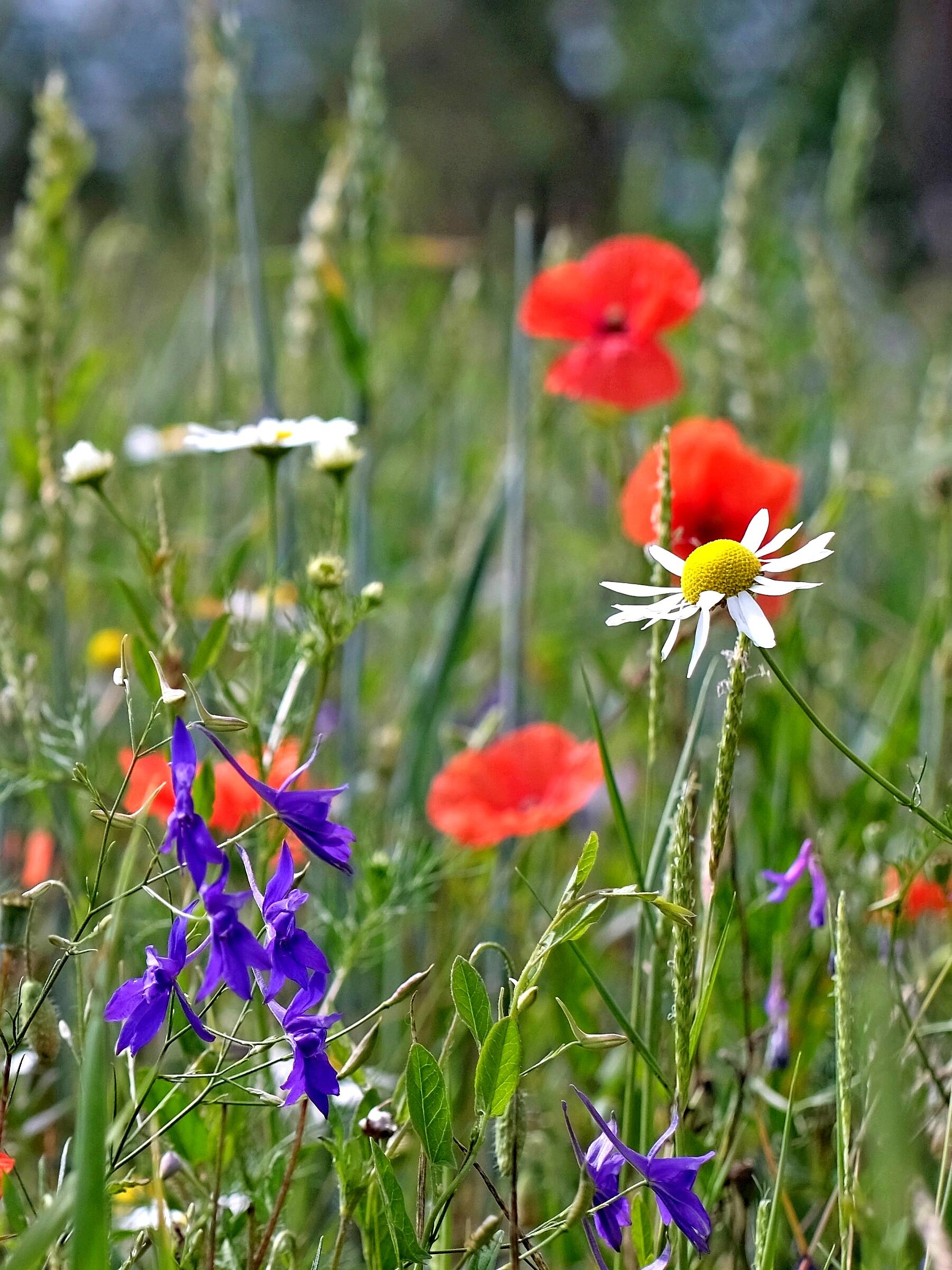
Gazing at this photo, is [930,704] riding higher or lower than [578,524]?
higher

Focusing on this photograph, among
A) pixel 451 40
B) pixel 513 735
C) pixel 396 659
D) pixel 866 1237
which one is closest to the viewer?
pixel 866 1237

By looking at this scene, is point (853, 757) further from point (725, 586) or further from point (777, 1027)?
point (777, 1027)

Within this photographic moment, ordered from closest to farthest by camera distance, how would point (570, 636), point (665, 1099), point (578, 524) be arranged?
point (665, 1099)
point (570, 636)
point (578, 524)

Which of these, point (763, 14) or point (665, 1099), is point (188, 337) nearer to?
point (665, 1099)

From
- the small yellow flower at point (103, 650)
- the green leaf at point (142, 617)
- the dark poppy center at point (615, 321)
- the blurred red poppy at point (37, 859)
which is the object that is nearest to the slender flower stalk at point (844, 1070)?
the green leaf at point (142, 617)

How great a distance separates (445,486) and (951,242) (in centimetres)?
374

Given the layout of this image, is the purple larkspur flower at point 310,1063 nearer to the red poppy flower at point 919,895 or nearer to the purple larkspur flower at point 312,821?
the purple larkspur flower at point 312,821

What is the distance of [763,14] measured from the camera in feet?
35.9

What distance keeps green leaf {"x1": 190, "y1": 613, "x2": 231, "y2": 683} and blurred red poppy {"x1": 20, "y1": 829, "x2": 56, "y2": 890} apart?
0.64 ft

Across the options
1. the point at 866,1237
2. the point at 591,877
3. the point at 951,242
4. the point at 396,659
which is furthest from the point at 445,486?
the point at 951,242

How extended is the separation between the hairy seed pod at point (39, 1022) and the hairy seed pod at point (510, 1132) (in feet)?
0.48

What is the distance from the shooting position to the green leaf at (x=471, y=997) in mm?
378

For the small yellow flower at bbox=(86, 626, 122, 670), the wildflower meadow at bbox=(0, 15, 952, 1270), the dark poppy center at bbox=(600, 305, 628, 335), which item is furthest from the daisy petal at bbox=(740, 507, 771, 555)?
the small yellow flower at bbox=(86, 626, 122, 670)

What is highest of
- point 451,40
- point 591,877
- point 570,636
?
point 451,40
